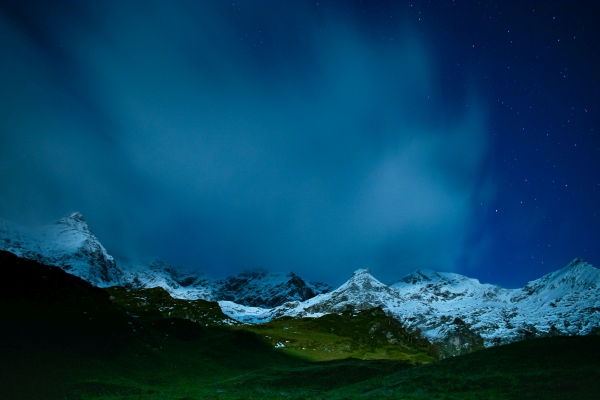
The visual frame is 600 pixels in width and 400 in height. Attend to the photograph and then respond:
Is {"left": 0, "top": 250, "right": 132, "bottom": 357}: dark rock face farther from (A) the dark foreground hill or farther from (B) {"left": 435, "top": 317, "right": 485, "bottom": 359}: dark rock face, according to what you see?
(B) {"left": 435, "top": 317, "right": 485, "bottom": 359}: dark rock face

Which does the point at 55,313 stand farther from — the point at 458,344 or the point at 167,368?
the point at 458,344

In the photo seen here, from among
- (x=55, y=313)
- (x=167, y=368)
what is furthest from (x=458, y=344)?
(x=55, y=313)

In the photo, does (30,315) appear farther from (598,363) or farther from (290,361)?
(598,363)

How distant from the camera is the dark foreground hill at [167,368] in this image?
38781 millimetres

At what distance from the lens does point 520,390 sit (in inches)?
1369

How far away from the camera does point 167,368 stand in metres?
75.7

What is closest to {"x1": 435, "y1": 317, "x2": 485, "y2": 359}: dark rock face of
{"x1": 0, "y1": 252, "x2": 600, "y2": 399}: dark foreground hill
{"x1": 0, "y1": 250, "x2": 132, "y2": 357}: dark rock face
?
{"x1": 0, "y1": 252, "x2": 600, "y2": 399}: dark foreground hill

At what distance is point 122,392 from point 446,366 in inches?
1695

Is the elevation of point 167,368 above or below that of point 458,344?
below

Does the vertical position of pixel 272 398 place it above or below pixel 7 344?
below

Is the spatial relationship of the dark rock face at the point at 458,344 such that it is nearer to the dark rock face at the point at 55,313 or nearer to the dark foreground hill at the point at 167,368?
the dark foreground hill at the point at 167,368

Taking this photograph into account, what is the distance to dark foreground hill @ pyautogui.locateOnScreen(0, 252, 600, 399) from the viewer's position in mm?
Result: 38781

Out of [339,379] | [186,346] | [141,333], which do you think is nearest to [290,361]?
[186,346]

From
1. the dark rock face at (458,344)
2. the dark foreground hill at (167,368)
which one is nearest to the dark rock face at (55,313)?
the dark foreground hill at (167,368)
